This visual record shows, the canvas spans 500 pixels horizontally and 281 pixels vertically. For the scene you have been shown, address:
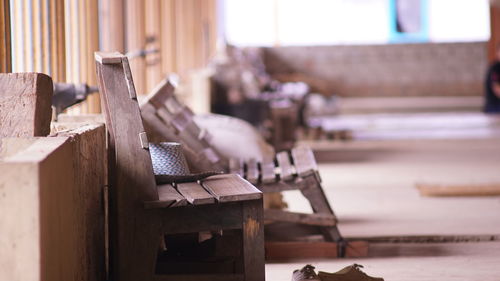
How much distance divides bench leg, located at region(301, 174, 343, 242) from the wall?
14.3 meters

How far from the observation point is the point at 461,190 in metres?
6.34

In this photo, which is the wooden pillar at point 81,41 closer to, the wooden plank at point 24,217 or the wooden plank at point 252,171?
the wooden plank at point 252,171

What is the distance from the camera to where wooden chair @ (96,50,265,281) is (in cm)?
302

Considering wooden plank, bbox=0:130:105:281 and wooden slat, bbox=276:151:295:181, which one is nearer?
wooden plank, bbox=0:130:105:281

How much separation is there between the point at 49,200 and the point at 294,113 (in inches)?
311

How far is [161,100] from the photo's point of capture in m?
4.22

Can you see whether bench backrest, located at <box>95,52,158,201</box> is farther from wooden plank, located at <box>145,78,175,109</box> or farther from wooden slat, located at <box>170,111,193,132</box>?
wooden slat, located at <box>170,111,193,132</box>

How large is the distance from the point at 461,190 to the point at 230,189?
3564 millimetres

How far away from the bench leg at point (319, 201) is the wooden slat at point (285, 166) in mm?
89

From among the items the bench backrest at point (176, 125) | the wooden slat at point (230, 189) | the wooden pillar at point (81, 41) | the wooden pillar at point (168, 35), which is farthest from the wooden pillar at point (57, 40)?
the wooden pillar at point (168, 35)

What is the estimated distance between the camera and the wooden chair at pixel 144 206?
119 inches

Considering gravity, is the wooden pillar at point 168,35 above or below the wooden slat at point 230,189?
above

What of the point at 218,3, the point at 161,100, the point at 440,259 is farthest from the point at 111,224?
the point at 218,3

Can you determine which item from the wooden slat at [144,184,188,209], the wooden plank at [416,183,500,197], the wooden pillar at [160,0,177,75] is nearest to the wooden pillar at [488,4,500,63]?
the wooden pillar at [160,0,177,75]
